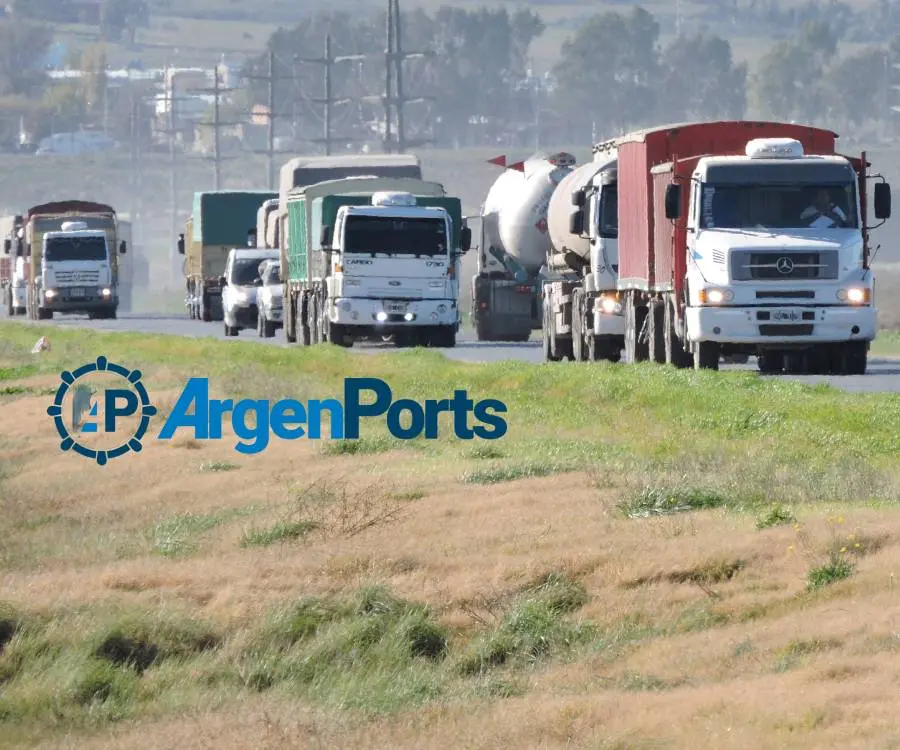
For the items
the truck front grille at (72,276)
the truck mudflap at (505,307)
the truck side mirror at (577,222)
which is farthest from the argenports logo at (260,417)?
the truck front grille at (72,276)

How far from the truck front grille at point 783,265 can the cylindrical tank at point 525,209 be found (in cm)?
1176

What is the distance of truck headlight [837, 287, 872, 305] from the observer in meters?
29.0

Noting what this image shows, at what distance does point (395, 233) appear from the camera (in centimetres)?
4091

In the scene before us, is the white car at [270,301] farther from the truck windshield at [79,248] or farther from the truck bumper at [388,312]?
the truck windshield at [79,248]

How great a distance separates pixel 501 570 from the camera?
15117 mm

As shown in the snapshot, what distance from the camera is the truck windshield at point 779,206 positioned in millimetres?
28438

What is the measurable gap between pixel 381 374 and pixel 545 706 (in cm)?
1900

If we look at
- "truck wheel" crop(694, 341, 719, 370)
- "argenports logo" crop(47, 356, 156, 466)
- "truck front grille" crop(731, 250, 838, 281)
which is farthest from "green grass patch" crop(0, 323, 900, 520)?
"truck front grille" crop(731, 250, 838, 281)

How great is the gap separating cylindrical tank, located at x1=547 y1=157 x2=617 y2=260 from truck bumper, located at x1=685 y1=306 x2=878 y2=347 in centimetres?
583

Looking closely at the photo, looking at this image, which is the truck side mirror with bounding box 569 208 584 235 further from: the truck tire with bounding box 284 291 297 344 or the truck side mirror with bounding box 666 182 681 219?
the truck tire with bounding box 284 291 297 344

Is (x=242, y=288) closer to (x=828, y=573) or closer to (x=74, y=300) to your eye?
(x=74, y=300)

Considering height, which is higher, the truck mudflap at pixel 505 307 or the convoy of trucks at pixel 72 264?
the convoy of trucks at pixel 72 264

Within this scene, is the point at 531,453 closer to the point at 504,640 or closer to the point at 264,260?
the point at 504,640

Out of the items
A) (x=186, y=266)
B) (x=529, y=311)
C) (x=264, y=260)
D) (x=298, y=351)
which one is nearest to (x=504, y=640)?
(x=298, y=351)
